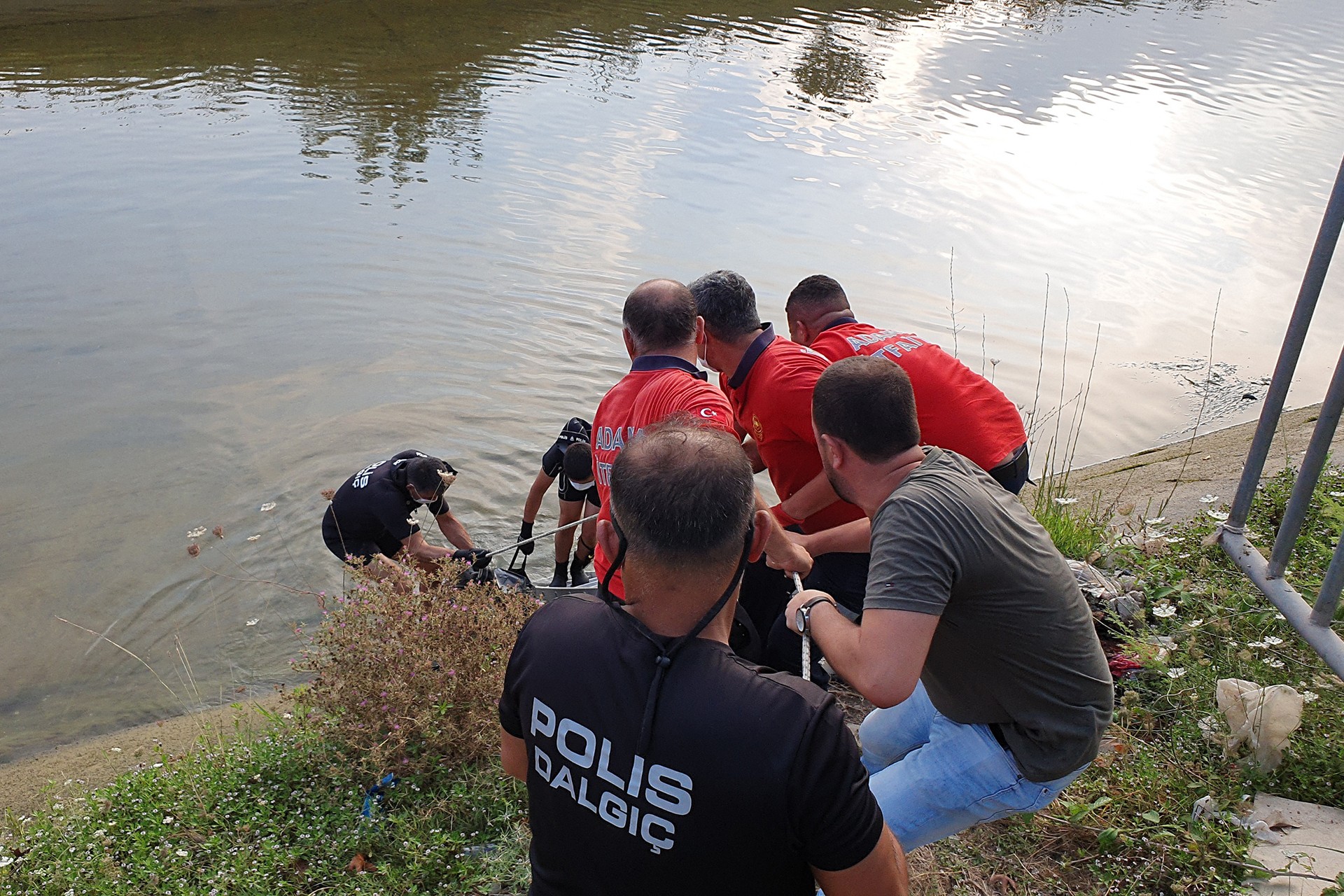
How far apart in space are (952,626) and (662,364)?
1631mm

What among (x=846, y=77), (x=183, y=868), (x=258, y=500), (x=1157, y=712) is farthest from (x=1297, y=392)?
(x=846, y=77)

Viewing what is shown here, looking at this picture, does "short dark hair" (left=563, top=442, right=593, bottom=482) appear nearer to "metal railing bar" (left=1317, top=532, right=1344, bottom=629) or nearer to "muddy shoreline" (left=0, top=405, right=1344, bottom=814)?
"muddy shoreline" (left=0, top=405, right=1344, bottom=814)

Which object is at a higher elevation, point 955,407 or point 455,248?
point 955,407

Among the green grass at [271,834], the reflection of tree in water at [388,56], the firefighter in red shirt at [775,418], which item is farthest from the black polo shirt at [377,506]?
the reflection of tree in water at [388,56]

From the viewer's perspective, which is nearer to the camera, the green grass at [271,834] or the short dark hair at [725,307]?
the green grass at [271,834]

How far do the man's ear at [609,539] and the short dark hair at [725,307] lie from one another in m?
2.27

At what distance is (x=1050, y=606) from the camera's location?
8.03 feet

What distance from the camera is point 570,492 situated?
594 cm

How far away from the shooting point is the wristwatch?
261 cm

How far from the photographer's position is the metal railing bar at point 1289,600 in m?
3.34

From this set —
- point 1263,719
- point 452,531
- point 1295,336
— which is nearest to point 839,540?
point 1263,719

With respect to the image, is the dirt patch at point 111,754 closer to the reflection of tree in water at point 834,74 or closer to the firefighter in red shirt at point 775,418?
the firefighter in red shirt at point 775,418

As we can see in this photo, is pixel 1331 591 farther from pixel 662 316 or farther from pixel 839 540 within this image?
pixel 662 316

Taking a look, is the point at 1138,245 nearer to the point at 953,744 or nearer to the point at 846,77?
the point at 846,77
